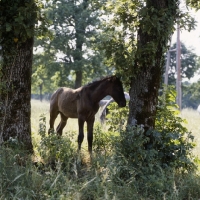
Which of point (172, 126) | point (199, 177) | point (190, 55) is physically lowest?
point (199, 177)

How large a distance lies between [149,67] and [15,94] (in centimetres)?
278

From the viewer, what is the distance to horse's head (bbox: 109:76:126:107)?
7.84m

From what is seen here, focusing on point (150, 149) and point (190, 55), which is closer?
point (150, 149)

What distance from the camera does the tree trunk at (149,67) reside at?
6.96m

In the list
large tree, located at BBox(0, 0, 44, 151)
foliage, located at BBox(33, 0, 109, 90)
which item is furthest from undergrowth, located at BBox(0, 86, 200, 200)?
foliage, located at BBox(33, 0, 109, 90)

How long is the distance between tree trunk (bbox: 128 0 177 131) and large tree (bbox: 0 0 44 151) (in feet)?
7.13

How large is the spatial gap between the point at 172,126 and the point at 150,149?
2.88ft

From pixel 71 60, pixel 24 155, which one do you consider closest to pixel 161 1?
pixel 24 155

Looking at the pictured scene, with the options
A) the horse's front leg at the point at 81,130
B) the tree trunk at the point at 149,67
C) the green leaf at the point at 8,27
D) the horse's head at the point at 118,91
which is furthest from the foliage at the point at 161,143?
the green leaf at the point at 8,27

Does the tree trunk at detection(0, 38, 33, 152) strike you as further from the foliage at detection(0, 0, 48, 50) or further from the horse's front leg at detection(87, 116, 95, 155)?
the horse's front leg at detection(87, 116, 95, 155)

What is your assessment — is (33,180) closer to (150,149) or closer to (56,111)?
(150,149)

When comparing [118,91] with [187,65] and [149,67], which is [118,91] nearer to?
[149,67]

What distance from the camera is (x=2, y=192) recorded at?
15.5ft

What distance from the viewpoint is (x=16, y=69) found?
276 inches
